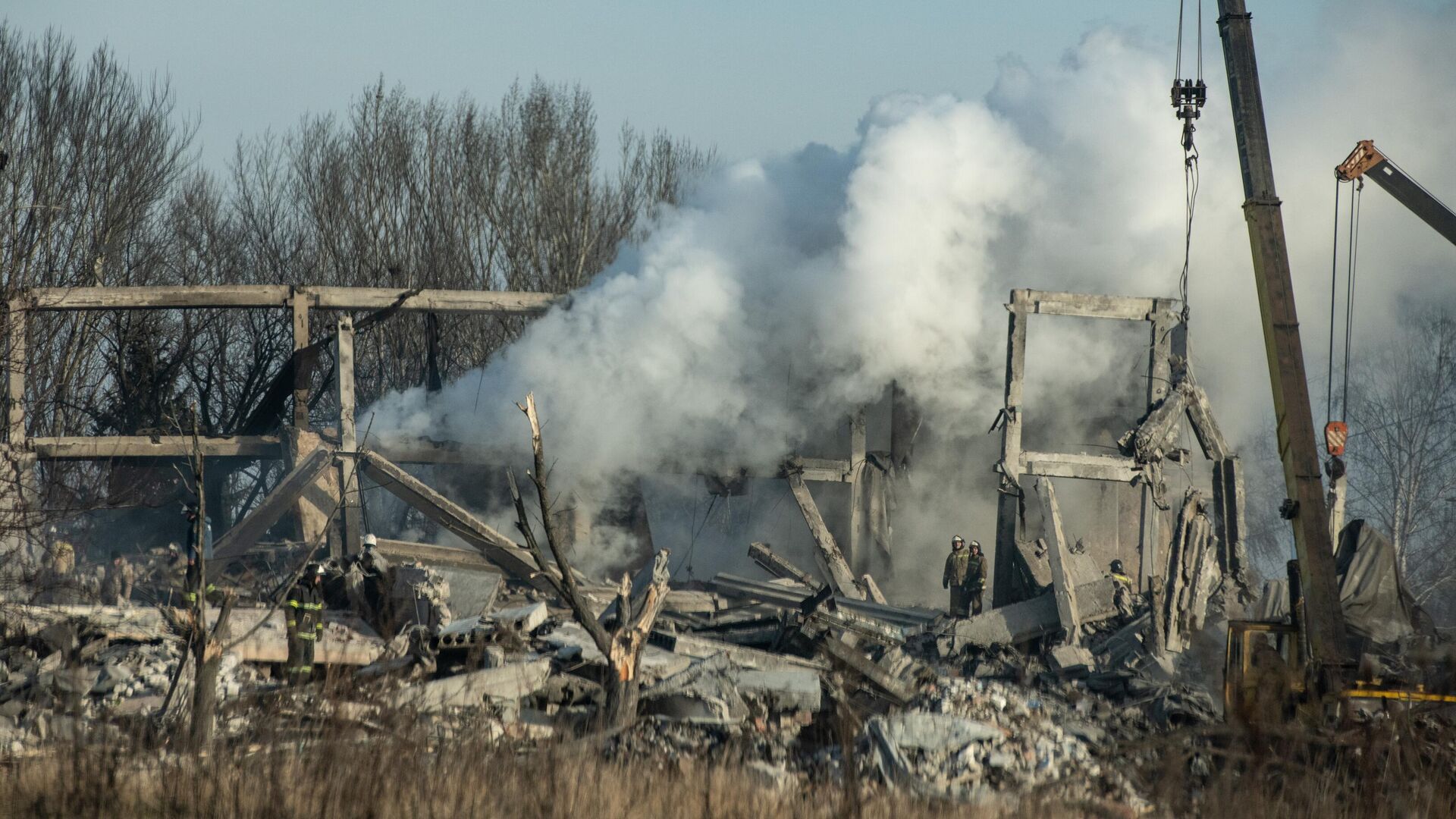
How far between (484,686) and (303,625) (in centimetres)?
194

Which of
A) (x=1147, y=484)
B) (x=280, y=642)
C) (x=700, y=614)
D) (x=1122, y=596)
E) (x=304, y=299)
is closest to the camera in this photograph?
(x=280, y=642)

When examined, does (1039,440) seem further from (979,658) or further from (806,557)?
(979,658)

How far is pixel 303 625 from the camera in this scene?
38.9 feet

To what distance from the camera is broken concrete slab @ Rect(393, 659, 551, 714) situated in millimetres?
10375

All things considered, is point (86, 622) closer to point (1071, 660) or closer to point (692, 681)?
point (692, 681)

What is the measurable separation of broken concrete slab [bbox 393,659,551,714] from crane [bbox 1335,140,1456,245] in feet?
40.5

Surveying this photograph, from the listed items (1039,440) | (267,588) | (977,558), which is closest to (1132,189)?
(1039,440)

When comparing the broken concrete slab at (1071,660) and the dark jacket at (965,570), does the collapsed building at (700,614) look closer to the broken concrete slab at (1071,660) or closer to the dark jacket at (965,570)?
the broken concrete slab at (1071,660)

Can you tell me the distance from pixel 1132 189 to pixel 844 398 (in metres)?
5.06

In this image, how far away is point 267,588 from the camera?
1641 centimetres

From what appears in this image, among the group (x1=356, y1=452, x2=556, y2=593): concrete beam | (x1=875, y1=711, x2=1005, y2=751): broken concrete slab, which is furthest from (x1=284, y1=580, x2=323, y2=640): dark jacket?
(x1=356, y1=452, x2=556, y2=593): concrete beam

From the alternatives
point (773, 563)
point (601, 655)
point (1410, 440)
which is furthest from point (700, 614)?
point (1410, 440)

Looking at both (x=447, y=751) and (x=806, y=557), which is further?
(x=806, y=557)

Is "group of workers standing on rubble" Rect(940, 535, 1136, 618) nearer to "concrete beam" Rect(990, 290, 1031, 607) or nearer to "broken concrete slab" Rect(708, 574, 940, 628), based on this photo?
"concrete beam" Rect(990, 290, 1031, 607)
